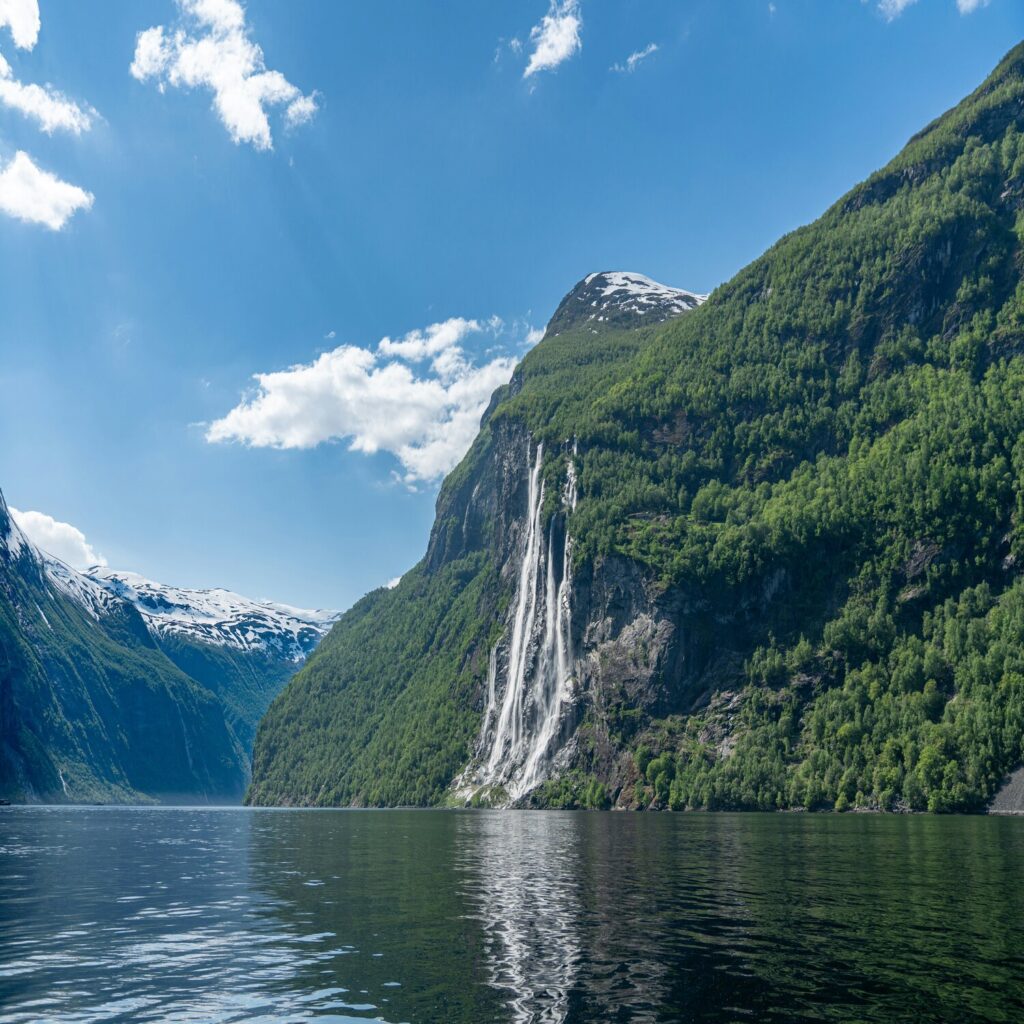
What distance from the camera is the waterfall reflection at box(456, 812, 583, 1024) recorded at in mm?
22734

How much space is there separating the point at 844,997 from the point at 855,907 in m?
14.2

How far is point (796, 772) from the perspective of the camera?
140 m

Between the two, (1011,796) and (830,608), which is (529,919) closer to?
(1011,796)

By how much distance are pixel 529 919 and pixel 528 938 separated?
3.97m

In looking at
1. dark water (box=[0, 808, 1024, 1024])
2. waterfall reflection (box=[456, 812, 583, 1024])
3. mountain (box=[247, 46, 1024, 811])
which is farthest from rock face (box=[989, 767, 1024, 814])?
waterfall reflection (box=[456, 812, 583, 1024])

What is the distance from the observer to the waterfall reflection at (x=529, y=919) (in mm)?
22734

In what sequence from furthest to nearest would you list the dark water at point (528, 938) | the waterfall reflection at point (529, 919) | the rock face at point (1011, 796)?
the rock face at point (1011, 796) < the waterfall reflection at point (529, 919) < the dark water at point (528, 938)

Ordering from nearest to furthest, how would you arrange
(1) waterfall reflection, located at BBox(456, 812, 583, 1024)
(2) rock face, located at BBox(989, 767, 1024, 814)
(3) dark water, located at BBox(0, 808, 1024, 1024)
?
1. (3) dark water, located at BBox(0, 808, 1024, 1024)
2. (1) waterfall reflection, located at BBox(456, 812, 583, 1024)
3. (2) rock face, located at BBox(989, 767, 1024, 814)

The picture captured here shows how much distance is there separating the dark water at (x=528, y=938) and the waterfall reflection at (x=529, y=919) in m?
0.12

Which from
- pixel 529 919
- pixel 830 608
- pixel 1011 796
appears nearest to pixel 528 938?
pixel 529 919

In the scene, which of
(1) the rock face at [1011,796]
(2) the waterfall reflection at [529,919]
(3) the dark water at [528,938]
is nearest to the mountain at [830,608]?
(1) the rock face at [1011,796]

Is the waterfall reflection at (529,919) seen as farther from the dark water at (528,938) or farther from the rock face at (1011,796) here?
the rock face at (1011,796)

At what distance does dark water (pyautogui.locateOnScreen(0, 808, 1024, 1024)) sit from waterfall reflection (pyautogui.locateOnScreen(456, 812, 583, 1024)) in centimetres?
12

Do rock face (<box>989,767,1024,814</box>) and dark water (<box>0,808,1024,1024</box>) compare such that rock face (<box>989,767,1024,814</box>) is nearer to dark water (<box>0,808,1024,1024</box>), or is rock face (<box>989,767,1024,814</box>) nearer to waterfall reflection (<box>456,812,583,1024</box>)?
dark water (<box>0,808,1024,1024</box>)
